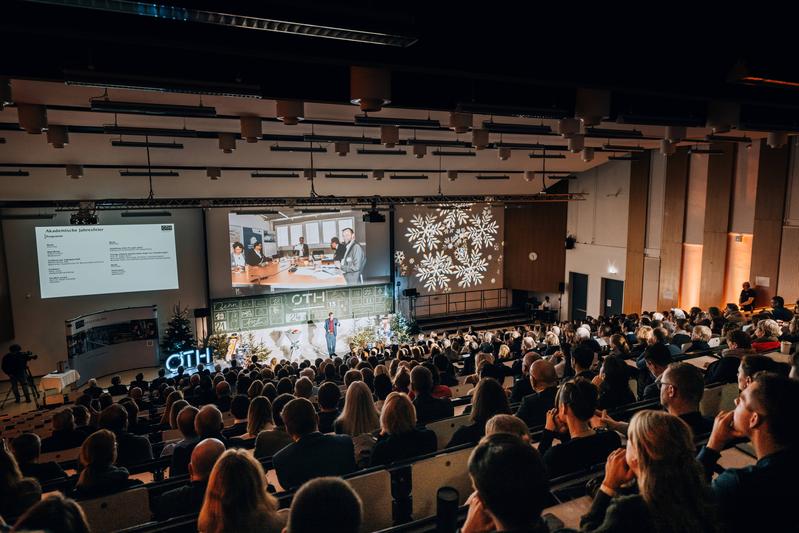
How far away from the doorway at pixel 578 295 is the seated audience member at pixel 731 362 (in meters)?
12.7

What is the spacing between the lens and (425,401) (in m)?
3.92

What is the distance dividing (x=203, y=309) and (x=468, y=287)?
356 inches

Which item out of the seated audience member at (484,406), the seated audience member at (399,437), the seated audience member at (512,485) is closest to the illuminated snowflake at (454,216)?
the seated audience member at (484,406)

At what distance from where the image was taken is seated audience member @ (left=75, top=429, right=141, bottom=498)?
111 inches

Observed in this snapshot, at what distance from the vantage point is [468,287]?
1773 cm

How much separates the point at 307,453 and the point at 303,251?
40.7 feet

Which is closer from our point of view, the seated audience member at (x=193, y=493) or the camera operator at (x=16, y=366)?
the seated audience member at (x=193, y=493)

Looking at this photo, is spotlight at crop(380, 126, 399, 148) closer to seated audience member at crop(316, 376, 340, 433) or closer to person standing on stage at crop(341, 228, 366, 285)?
seated audience member at crop(316, 376, 340, 433)

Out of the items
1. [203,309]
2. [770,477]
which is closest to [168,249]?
[203,309]

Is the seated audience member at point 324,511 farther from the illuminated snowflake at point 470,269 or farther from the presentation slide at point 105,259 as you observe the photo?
the illuminated snowflake at point 470,269

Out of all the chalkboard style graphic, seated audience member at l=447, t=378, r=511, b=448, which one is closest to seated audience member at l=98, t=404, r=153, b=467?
seated audience member at l=447, t=378, r=511, b=448

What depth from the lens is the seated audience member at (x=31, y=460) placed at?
317 centimetres

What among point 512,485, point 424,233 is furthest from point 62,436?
point 424,233

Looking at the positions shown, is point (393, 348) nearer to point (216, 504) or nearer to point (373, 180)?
point (373, 180)
